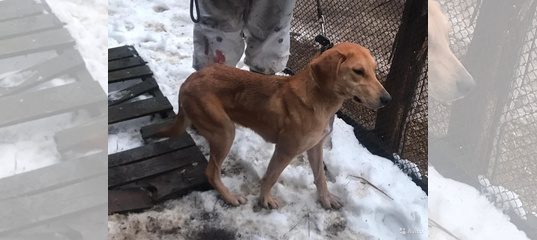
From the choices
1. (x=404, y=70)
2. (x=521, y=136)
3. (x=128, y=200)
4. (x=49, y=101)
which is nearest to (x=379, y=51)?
(x=404, y=70)

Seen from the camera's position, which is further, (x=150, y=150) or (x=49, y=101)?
(x=150, y=150)

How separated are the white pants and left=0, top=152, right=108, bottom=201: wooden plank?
4.97 feet

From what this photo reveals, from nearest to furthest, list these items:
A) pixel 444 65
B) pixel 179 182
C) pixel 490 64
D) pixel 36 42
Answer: pixel 490 64
pixel 444 65
pixel 36 42
pixel 179 182

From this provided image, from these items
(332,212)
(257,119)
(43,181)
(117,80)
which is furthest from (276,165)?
(117,80)

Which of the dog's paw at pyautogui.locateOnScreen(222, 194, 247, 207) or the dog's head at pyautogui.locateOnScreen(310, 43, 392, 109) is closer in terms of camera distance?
the dog's head at pyautogui.locateOnScreen(310, 43, 392, 109)

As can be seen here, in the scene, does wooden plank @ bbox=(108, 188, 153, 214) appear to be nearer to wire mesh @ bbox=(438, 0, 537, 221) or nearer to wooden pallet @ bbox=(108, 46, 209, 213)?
wooden pallet @ bbox=(108, 46, 209, 213)

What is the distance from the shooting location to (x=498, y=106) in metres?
0.99

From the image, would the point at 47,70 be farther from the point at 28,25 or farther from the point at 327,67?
the point at 327,67

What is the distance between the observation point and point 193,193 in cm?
274

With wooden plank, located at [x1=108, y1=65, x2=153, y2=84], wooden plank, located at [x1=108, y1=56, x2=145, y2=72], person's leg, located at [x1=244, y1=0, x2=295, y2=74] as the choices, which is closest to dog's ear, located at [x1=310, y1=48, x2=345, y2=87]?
person's leg, located at [x1=244, y1=0, x2=295, y2=74]

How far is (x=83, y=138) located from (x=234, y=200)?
1291 mm

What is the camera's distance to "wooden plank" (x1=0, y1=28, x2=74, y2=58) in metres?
1.38

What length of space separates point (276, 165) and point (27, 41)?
4.41 feet

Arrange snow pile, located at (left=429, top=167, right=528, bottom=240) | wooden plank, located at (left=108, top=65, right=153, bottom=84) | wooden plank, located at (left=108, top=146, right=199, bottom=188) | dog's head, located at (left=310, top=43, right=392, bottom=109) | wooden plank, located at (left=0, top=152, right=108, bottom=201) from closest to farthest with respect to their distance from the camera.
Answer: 1. snow pile, located at (left=429, top=167, right=528, bottom=240)
2. wooden plank, located at (left=0, top=152, right=108, bottom=201)
3. dog's head, located at (left=310, top=43, right=392, bottom=109)
4. wooden plank, located at (left=108, top=146, right=199, bottom=188)
5. wooden plank, located at (left=108, top=65, right=153, bottom=84)
